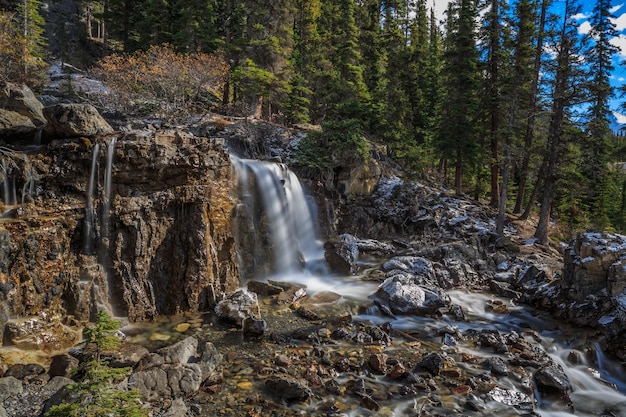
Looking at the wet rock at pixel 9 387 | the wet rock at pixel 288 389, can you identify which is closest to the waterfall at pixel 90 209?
the wet rock at pixel 9 387

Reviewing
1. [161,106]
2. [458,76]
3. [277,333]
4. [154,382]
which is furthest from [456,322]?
[161,106]

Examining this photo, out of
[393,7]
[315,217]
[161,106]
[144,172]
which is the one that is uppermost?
[393,7]

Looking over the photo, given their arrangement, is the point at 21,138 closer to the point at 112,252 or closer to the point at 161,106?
the point at 112,252

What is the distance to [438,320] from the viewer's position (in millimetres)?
11328

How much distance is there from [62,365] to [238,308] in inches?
169

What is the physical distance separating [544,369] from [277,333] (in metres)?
6.51

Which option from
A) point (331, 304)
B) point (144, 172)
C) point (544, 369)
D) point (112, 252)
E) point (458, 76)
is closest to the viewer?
point (544, 369)

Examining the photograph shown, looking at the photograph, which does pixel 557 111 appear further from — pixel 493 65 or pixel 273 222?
pixel 273 222

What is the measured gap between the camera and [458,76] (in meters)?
23.5

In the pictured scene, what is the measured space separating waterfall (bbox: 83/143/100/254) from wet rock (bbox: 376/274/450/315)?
30.3 ft

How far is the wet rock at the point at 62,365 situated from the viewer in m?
7.05

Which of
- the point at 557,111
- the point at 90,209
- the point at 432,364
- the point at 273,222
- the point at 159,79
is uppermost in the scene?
the point at 159,79

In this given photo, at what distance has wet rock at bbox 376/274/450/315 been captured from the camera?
1163cm

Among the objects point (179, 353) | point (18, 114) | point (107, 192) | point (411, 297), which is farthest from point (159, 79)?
point (411, 297)
